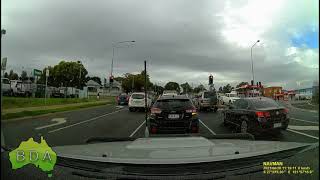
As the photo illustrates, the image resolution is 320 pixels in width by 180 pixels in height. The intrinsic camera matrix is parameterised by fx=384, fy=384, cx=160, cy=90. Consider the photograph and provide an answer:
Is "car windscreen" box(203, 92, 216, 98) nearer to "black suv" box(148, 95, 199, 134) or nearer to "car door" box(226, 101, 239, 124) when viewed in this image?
"car door" box(226, 101, 239, 124)

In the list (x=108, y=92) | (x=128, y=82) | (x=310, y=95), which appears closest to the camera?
(x=310, y=95)

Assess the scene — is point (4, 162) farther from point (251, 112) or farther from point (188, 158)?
point (251, 112)

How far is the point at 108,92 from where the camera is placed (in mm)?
67188

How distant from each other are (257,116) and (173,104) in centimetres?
284

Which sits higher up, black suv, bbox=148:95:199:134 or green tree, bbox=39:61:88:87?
green tree, bbox=39:61:88:87

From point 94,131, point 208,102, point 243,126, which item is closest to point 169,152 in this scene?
point 243,126

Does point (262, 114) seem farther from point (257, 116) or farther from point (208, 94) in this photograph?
point (208, 94)

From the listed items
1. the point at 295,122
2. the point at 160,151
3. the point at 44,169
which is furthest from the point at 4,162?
the point at 295,122

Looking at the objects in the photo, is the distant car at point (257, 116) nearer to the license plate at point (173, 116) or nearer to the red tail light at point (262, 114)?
the red tail light at point (262, 114)

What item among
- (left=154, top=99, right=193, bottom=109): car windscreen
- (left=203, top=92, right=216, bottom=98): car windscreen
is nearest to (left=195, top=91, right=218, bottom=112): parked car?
(left=203, top=92, right=216, bottom=98): car windscreen

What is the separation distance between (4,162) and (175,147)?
1.85 metres

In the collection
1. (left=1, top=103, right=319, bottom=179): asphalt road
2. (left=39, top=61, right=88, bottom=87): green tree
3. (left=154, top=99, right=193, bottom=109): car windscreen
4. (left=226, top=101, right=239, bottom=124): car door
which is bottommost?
(left=1, top=103, right=319, bottom=179): asphalt road

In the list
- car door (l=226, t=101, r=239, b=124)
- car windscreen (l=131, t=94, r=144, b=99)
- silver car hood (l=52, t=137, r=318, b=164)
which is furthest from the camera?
car windscreen (l=131, t=94, r=144, b=99)

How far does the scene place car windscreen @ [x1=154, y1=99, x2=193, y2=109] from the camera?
12.4 meters
